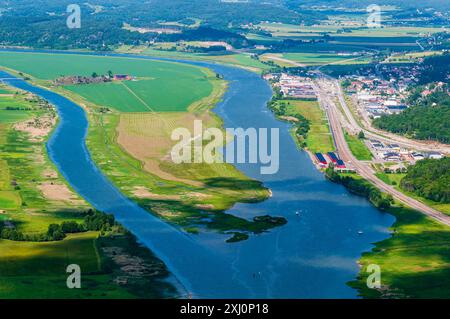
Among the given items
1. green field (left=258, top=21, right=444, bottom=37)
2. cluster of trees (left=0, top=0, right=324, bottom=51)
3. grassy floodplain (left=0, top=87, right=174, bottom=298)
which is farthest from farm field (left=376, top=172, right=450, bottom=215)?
green field (left=258, top=21, right=444, bottom=37)

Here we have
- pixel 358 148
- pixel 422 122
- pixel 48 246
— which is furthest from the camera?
pixel 422 122

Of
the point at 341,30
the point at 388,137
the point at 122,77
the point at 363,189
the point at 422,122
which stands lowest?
the point at 363,189

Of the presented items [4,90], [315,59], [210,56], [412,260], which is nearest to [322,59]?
[315,59]

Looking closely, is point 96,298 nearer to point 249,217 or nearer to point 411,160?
point 249,217

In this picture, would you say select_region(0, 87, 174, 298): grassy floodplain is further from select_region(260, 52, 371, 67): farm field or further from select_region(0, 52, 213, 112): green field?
select_region(260, 52, 371, 67): farm field

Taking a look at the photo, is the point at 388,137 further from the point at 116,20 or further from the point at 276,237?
the point at 116,20
